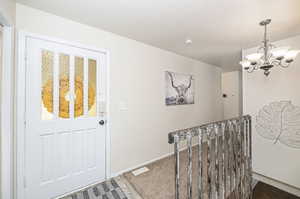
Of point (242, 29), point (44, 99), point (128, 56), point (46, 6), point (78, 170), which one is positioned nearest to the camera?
point (46, 6)

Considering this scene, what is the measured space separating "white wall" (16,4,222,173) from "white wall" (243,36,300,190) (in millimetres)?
1408

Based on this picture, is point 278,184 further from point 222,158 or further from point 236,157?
point 222,158

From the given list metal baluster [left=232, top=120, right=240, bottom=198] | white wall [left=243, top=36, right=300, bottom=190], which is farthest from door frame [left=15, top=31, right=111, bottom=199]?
white wall [left=243, top=36, right=300, bottom=190]

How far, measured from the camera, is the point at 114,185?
77.1 inches

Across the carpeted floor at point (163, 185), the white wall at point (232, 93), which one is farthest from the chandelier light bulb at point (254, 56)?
the white wall at point (232, 93)

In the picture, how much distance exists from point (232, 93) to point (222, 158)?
4.76 m

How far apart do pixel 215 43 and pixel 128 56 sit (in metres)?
1.70

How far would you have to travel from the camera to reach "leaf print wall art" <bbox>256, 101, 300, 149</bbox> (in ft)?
6.91

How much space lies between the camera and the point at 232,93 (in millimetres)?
5414

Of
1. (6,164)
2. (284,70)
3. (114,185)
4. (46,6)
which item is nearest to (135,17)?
(46,6)

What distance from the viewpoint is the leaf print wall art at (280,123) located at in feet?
6.91

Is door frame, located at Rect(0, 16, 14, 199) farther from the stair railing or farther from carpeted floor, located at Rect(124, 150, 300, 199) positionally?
the stair railing

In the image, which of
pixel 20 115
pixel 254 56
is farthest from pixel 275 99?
pixel 20 115

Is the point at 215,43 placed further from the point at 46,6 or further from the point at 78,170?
the point at 78,170
